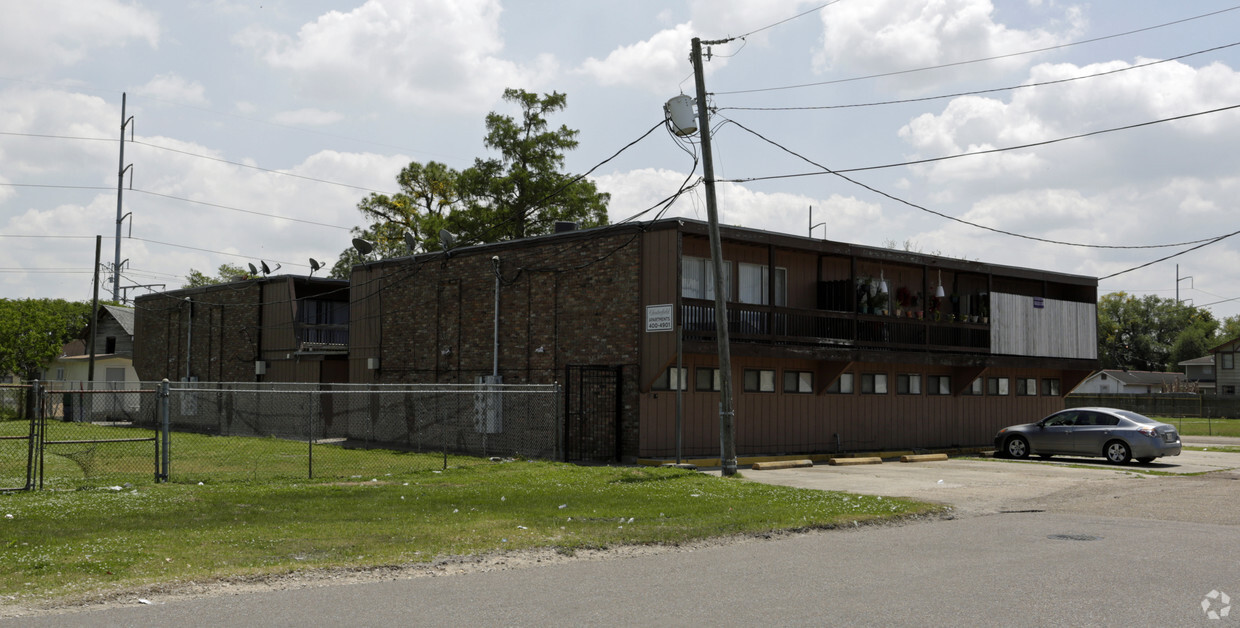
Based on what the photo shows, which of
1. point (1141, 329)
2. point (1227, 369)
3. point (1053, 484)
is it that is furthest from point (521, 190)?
point (1141, 329)

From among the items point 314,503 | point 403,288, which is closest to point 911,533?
point 314,503

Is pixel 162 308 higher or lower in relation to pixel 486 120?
lower

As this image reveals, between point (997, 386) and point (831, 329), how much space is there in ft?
32.2

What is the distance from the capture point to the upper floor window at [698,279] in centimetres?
2456

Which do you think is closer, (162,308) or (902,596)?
(902,596)

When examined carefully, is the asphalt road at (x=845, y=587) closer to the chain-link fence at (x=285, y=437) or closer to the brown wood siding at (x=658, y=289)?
the chain-link fence at (x=285, y=437)

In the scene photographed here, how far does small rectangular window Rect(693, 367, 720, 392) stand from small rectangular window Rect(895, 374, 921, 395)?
744 cm

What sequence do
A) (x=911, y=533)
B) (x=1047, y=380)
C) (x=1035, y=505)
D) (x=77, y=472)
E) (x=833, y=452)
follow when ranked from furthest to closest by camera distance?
(x=1047, y=380) → (x=833, y=452) → (x=77, y=472) → (x=1035, y=505) → (x=911, y=533)

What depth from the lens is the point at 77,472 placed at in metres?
18.8

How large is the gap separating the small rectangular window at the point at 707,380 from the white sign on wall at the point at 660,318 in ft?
7.14

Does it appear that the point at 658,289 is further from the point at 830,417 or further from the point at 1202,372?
the point at 1202,372

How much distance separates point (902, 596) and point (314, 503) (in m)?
8.78

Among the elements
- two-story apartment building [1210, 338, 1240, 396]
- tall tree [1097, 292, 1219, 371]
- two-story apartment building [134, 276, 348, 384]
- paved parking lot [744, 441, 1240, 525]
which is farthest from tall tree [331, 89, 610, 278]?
tall tree [1097, 292, 1219, 371]

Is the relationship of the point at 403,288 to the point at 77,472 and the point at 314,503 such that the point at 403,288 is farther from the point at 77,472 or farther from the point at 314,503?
the point at 314,503
